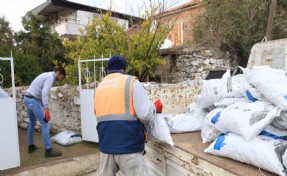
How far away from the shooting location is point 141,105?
1.95 metres

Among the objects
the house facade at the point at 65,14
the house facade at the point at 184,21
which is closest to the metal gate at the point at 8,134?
the house facade at the point at 184,21

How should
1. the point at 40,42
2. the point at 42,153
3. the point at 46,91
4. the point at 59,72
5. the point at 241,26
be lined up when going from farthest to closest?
the point at 40,42 < the point at 241,26 < the point at 42,153 < the point at 59,72 < the point at 46,91

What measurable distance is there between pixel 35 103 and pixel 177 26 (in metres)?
8.01

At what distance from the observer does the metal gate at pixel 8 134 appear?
11.6 ft

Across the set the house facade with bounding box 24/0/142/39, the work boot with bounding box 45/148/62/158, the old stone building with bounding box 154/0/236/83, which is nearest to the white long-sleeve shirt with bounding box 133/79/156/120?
the work boot with bounding box 45/148/62/158

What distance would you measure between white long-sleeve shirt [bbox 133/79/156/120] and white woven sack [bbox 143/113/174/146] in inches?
2.4

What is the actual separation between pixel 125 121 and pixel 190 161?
63 cm

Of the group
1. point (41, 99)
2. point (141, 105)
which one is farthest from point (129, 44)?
point (141, 105)

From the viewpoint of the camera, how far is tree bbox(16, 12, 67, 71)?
12070 mm

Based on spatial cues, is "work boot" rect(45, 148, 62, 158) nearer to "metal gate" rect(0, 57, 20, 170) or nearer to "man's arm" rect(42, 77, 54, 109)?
"metal gate" rect(0, 57, 20, 170)

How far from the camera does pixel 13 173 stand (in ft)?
11.3

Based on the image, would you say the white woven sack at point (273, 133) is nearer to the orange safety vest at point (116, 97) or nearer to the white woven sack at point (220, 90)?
the white woven sack at point (220, 90)

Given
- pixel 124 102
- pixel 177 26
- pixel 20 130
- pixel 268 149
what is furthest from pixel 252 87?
pixel 177 26

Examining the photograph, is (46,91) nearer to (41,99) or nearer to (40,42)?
(41,99)
